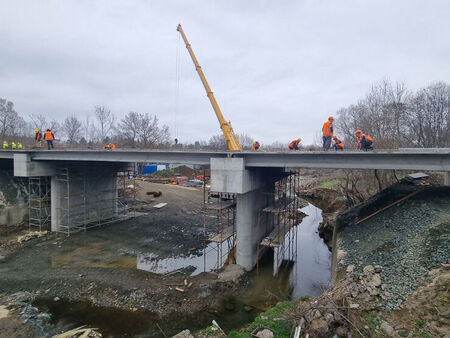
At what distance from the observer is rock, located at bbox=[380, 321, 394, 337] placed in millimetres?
6683

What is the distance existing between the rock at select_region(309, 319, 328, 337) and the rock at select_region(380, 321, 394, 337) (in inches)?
58.5

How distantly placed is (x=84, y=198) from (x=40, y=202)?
335 cm

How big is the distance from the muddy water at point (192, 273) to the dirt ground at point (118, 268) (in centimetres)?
15

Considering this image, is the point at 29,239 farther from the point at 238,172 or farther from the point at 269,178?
the point at 269,178

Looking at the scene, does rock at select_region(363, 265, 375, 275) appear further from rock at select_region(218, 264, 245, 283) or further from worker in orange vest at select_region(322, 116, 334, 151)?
rock at select_region(218, 264, 245, 283)

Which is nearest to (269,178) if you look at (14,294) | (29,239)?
(14,294)

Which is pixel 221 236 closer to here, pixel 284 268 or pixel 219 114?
pixel 284 268

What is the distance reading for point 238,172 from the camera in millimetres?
13906

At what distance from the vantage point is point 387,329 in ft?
22.4

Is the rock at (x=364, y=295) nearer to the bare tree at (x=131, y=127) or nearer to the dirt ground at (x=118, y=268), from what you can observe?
the dirt ground at (x=118, y=268)

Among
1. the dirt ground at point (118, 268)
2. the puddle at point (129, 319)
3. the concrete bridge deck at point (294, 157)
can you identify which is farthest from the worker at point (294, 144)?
the puddle at point (129, 319)

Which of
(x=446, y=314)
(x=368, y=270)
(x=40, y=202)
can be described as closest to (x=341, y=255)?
(x=368, y=270)

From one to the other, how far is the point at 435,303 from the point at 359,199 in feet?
54.1

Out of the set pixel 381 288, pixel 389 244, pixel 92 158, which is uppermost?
pixel 92 158
